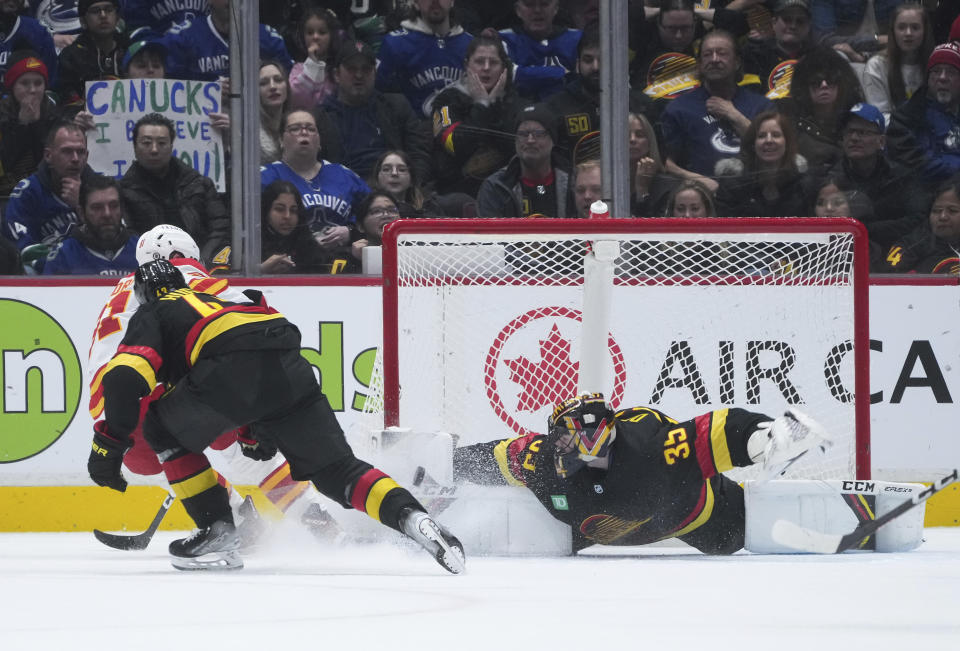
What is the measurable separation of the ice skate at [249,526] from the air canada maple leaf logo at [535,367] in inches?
33.2

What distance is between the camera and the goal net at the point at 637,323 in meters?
4.23

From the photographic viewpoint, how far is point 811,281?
4.41m

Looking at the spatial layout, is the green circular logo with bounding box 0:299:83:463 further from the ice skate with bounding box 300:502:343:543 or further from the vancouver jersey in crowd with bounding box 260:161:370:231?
the ice skate with bounding box 300:502:343:543

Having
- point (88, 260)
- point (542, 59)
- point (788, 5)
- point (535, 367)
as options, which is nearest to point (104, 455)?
point (535, 367)

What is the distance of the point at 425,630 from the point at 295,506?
1859mm

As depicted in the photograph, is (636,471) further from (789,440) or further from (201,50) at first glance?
(201,50)

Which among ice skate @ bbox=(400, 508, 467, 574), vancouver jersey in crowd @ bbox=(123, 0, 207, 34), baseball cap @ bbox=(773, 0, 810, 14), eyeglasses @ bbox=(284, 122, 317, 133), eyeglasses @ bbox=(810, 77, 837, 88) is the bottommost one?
ice skate @ bbox=(400, 508, 467, 574)

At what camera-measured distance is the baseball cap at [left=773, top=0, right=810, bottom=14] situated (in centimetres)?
552

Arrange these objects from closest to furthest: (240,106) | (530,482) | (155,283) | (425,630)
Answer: (425,630) < (155,283) < (530,482) < (240,106)

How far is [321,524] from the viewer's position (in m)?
4.07

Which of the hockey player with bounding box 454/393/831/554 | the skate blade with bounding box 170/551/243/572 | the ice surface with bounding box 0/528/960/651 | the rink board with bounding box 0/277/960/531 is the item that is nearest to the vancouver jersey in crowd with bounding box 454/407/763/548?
the hockey player with bounding box 454/393/831/554

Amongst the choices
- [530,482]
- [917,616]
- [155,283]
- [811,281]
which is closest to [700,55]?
[811,281]

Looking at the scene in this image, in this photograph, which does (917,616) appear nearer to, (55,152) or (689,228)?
(689,228)

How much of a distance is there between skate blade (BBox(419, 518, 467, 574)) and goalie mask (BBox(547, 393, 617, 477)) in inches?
23.5
